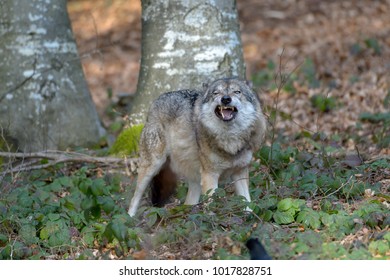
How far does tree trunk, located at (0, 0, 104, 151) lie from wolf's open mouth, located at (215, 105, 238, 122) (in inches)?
134

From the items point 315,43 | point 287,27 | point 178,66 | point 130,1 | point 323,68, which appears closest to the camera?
point 178,66

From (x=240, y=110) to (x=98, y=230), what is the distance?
70.2 inches

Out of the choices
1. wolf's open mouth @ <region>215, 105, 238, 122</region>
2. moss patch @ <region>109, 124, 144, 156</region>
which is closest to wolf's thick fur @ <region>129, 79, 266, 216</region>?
wolf's open mouth @ <region>215, 105, 238, 122</region>

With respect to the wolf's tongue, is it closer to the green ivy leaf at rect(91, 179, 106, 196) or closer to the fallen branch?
the green ivy leaf at rect(91, 179, 106, 196)

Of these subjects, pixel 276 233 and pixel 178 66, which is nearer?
pixel 276 233

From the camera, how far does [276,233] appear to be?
593cm

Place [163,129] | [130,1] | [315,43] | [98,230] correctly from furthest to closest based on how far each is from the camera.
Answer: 1. [130,1]
2. [315,43]
3. [163,129]
4. [98,230]

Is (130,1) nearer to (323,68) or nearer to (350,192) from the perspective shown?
(323,68)

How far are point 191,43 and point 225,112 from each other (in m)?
2.30

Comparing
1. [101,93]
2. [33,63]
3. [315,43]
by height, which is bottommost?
[101,93]

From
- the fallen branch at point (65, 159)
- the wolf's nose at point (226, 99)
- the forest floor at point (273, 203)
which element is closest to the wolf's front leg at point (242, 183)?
the forest floor at point (273, 203)

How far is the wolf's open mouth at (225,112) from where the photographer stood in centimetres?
687

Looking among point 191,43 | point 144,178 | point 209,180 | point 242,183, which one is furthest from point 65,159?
point 242,183

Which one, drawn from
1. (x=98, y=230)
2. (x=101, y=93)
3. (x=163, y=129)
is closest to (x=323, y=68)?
(x=101, y=93)
